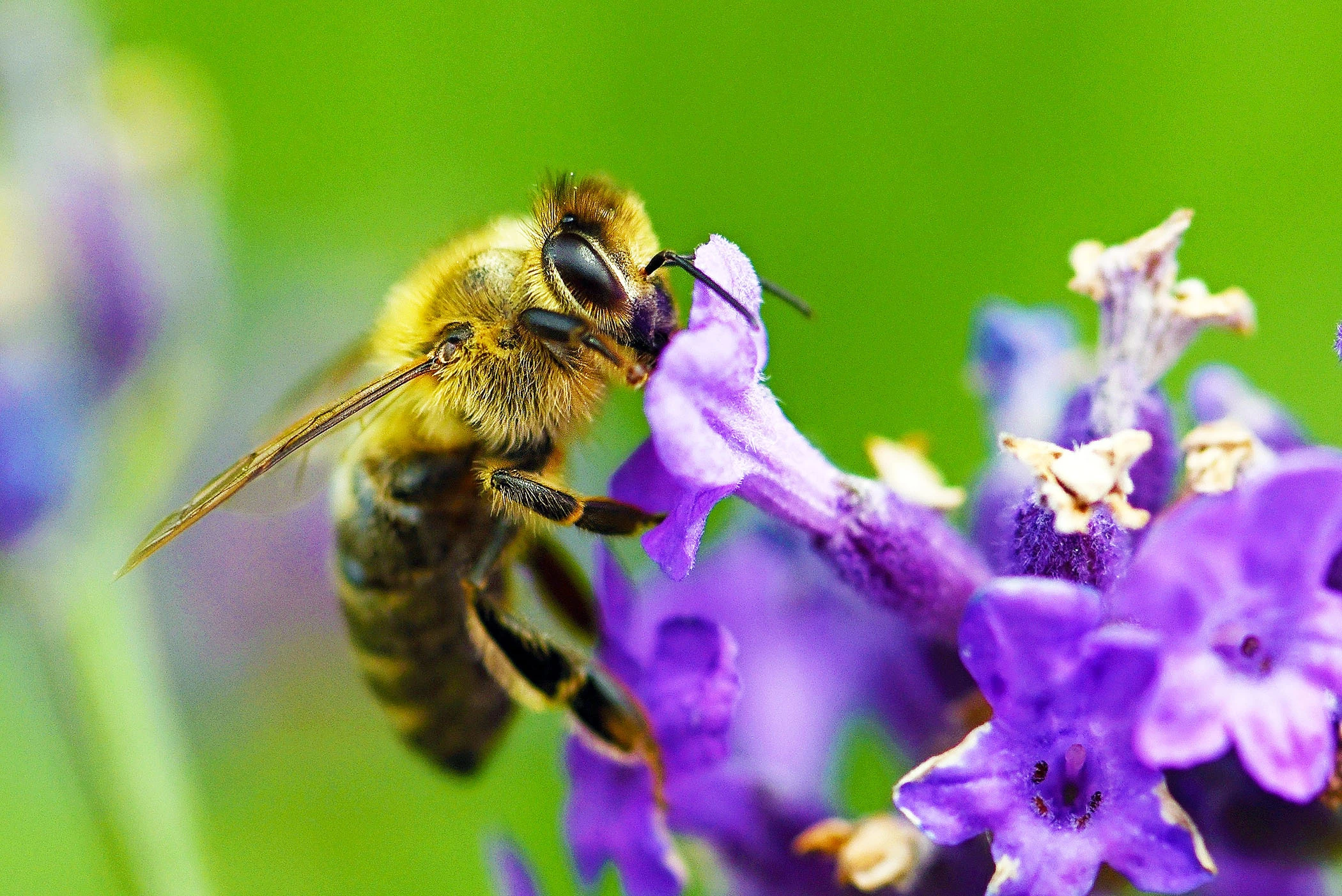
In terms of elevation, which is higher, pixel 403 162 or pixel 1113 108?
pixel 403 162

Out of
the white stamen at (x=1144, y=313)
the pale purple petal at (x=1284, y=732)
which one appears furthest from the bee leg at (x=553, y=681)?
the pale purple petal at (x=1284, y=732)

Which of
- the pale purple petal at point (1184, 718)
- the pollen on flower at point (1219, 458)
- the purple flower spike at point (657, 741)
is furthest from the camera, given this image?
the purple flower spike at point (657, 741)

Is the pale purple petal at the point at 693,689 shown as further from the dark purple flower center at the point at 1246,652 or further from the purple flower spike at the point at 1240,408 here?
the purple flower spike at the point at 1240,408

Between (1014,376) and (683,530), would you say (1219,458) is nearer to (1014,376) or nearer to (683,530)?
(683,530)

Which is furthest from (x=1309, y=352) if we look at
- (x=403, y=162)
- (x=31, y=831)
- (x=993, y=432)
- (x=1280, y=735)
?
(x=31, y=831)

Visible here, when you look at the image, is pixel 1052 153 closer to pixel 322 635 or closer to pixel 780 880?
pixel 322 635

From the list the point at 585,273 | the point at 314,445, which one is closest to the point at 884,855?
the point at 585,273
